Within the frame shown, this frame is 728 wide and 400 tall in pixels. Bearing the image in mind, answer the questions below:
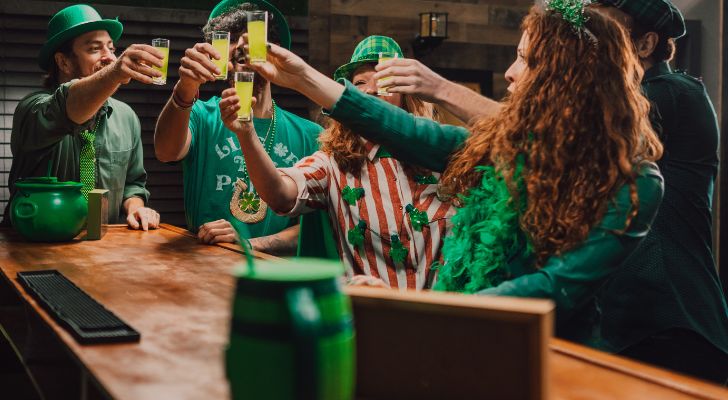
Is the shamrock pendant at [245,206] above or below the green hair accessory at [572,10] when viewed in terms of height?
below

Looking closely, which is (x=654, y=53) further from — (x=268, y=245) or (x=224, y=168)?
(x=224, y=168)

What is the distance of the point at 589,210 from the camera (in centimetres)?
143

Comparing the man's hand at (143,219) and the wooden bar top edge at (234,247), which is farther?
the man's hand at (143,219)

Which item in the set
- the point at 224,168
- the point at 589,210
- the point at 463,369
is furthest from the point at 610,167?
the point at 224,168

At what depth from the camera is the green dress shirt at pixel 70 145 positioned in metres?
2.83

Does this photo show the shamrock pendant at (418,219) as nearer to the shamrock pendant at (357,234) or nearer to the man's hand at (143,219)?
the shamrock pendant at (357,234)

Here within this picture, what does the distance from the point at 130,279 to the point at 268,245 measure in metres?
1.04

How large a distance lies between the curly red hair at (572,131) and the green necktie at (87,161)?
86.7 inches

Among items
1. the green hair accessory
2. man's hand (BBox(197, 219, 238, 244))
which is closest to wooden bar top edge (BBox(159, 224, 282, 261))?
man's hand (BBox(197, 219, 238, 244))

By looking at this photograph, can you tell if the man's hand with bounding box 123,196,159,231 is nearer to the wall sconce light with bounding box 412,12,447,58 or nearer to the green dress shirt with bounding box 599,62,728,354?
the green dress shirt with bounding box 599,62,728,354

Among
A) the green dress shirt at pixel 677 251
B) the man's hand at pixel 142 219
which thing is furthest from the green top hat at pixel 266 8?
the green dress shirt at pixel 677 251

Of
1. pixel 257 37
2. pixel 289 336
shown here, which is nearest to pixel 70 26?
pixel 257 37

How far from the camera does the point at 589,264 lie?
1398 millimetres

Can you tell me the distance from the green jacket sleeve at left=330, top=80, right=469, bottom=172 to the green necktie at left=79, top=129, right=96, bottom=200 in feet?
6.16
